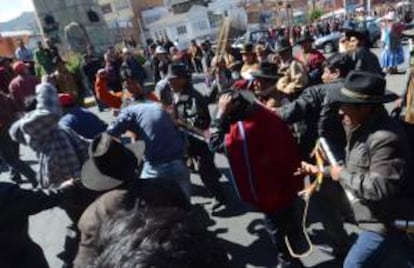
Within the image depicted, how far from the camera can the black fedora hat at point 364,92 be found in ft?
9.02

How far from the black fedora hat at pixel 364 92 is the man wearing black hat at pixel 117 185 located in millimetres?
1179

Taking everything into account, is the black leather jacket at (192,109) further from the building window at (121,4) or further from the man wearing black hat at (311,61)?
the building window at (121,4)

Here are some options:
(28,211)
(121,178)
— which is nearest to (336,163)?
(121,178)

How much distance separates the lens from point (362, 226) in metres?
2.87

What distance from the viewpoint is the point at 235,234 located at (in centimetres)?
519

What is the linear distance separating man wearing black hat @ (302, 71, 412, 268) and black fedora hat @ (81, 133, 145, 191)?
4.31 ft

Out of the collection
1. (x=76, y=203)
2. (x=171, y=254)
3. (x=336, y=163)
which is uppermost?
(x=171, y=254)

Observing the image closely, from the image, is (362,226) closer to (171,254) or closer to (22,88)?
(171,254)

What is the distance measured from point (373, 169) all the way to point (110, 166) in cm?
156

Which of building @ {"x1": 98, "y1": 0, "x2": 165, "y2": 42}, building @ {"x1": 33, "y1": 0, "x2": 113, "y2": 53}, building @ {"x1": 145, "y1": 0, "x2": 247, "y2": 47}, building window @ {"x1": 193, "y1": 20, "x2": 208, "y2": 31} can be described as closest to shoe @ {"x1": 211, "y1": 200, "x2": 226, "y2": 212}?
building @ {"x1": 33, "y1": 0, "x2": 113, "y2": 53}

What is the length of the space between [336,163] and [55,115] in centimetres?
259

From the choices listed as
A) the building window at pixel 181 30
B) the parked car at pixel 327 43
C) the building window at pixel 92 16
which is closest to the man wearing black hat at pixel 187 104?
the parked car at pixel 327 43

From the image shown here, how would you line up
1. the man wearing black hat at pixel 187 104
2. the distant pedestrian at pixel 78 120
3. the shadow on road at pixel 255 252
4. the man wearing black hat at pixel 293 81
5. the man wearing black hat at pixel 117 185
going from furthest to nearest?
the man wearing black hat at pixel 187 104 < the distant pedestrian at pixel 78 120 < the shadow on road at pixel 255 252 < the man wearing black hat at pixel 293 81 < the man wearing black hat at pixel 117 185

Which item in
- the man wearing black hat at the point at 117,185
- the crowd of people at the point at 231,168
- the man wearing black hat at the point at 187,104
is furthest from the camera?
the man wearing black hat at the point at 187,104
